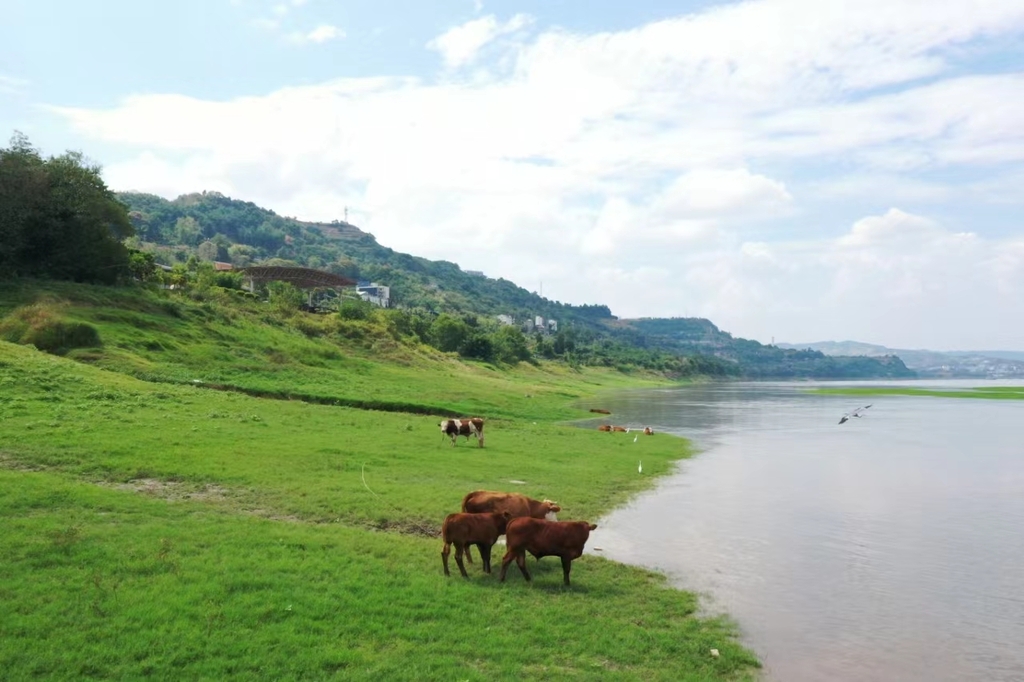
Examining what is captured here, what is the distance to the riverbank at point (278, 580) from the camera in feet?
28.2

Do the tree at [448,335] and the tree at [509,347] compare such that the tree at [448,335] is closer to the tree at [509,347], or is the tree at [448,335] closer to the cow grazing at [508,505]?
the tree at [509,347]

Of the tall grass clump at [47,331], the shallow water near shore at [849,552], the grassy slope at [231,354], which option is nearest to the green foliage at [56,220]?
the grassy slope at [231,354]

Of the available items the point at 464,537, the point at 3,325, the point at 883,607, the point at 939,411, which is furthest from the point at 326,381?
the point at 939,411

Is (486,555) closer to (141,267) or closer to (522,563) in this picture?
(522,563)

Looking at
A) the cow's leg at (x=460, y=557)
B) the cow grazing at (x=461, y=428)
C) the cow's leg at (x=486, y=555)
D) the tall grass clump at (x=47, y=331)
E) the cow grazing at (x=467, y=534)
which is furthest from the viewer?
the tall grass clump at (x=47, y=331)

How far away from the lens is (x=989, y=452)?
36.2 metres

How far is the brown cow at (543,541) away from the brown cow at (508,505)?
2.05 meters

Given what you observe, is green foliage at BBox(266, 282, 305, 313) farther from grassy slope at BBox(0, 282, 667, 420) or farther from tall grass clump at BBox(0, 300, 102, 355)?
Answer: tall grass clump at BBox(0, 300, 102, 355)

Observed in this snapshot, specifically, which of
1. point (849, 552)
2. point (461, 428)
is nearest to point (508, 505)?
point (849, 552)

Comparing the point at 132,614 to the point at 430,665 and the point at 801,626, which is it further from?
the point at 801,626

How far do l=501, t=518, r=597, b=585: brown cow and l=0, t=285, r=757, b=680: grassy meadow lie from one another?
48 cm

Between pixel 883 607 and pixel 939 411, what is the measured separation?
67.2 m

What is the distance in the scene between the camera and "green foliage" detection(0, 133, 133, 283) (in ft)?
163

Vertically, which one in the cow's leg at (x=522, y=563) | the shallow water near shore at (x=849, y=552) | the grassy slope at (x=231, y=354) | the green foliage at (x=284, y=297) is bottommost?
the shallow water near shore at (x=849, y=552)
